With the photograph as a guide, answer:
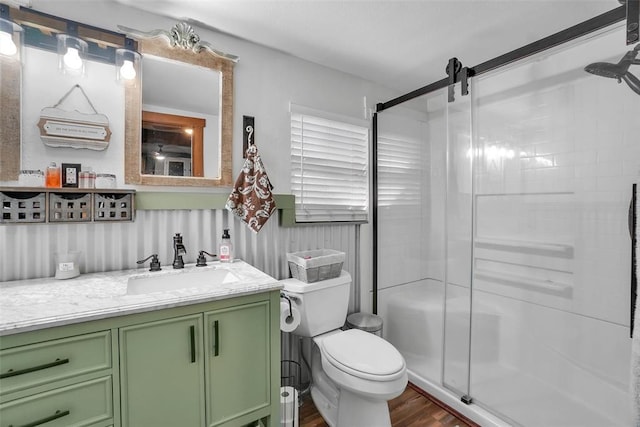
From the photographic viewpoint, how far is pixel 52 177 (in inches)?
54.9

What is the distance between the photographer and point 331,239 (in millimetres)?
2301

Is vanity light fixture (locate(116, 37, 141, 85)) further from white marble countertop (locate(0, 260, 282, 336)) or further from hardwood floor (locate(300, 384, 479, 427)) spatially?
hardwood floor (locate(300, 384, 479, 427))

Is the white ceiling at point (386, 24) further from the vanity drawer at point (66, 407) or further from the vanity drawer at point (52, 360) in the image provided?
the vanity drawer at point (66, 407)

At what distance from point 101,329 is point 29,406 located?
28cm

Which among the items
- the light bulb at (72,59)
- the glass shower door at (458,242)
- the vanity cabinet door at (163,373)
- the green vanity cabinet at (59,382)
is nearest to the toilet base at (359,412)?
the glass shower door at (458,242)

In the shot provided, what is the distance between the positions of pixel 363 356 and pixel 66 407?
1232mm

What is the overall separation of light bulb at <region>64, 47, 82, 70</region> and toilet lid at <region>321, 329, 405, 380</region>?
190cm

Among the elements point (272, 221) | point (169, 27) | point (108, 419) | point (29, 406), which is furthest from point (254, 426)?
point (169, 27)

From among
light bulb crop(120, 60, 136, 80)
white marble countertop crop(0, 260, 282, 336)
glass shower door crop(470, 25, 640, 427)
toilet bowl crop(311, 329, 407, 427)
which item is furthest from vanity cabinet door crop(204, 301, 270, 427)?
glass shower door crop(470, 25, 640, 427)

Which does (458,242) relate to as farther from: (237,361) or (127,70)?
(127,70)

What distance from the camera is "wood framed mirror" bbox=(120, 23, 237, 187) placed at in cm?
160

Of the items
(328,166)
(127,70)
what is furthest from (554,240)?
(127,70)

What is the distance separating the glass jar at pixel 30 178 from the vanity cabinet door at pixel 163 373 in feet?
2.73

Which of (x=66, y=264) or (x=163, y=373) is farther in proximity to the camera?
(x=66, y=264)
